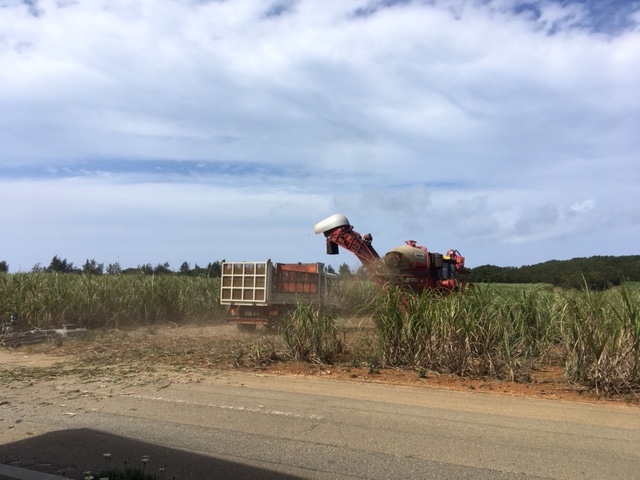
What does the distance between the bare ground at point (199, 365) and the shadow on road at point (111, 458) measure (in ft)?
12.4

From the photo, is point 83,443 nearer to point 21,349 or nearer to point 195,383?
point 195,383

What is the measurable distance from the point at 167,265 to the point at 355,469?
25865 mm

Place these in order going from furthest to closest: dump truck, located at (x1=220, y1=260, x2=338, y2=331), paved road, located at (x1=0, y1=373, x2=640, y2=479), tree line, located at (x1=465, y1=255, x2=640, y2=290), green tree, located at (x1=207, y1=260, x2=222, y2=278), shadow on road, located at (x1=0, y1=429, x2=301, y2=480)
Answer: green tree, located at (x1=207, y1=260, x2=222, y2=278) → dump truck, located at (x1=220, y1=260, x2=338, y2=331) → tree line, located at (x1=465, y1=255, x2=640, y2=290) → paved road, located at (x1=0, y1=373, x2=640, y2=479) → shadow on road, located at (x1=0, y1=429, x2=301, y2=480)

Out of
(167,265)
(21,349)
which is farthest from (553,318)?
(167,265)

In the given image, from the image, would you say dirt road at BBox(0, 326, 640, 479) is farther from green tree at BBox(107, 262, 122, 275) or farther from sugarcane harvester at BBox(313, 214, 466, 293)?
green tree at BBox(107, 262, 122, 275)

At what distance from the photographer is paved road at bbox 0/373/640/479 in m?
5.48

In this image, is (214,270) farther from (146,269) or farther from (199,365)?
(199,365)

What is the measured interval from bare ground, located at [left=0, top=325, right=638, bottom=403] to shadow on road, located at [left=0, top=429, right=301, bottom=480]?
377cm

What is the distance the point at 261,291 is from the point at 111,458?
506 inches

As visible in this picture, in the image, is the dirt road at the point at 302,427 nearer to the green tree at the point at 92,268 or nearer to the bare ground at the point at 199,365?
the bare ground at the point at 199,365

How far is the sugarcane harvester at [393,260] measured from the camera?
15.1m

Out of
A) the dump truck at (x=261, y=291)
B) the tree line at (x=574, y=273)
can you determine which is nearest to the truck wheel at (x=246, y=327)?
the dump truck at (x=261, y=291)

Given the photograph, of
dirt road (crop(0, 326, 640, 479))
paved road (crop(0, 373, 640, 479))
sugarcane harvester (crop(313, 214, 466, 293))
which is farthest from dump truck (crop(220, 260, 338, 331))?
paved road (crop(0, 373, 640, 479))

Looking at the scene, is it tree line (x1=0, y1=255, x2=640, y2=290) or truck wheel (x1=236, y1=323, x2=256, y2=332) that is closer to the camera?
tree line (x1=0, y1=255, x2=640, y2=290)
